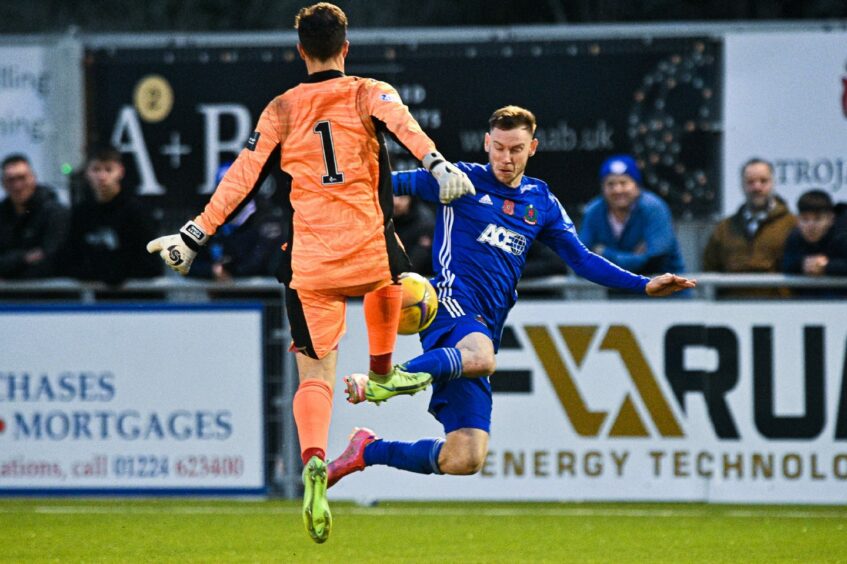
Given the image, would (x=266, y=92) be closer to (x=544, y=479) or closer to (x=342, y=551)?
(x=544, y=479)

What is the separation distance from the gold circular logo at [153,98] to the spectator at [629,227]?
12.6 feet

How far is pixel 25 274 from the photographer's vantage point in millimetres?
11562

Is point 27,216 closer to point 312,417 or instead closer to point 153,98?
point 153,98

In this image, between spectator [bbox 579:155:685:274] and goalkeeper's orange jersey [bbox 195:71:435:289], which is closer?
goalkeeper's orange jersey [bbox 195:71:435:289]

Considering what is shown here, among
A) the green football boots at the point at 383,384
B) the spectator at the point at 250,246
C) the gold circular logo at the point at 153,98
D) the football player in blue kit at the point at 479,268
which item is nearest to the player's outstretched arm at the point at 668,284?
the football player in blue kit at the point at 479,268

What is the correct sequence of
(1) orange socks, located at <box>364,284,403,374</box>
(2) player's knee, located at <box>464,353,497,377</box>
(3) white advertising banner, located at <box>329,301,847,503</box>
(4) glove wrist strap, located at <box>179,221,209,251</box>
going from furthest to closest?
(3) white advertising banner, located at <box>329,301,847,503</box>
(2) player's knee, located at <box>464,353,497,377</box>
(1) orange socks, located at <box>364,284,403,374</box>
(4) glove wrist strap, located at <box>179,221,209,251</box>

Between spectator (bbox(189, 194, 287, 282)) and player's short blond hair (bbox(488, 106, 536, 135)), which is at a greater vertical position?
player's short blond hair (bbox(488, 106, 536, 135))

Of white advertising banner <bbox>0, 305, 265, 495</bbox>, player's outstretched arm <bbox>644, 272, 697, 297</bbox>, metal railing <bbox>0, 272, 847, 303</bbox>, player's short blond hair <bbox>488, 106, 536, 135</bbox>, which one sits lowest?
white advertising banner <bbox>0, 305, 265, 495</bbox>

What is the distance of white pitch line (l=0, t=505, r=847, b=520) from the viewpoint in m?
10.4

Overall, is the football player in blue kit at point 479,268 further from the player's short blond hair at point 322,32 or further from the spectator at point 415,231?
the spectator at point 415,231

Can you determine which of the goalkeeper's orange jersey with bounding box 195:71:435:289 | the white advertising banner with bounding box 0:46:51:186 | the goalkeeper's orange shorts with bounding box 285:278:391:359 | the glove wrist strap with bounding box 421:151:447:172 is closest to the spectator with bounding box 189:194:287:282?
the white advertising banner with bounding box 0:46:51:186

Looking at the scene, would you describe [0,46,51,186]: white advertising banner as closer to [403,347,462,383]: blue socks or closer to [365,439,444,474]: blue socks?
[365,439,444,474]: blue socks

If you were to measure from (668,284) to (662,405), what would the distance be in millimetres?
2927

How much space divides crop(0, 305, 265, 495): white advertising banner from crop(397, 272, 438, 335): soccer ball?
305cm
